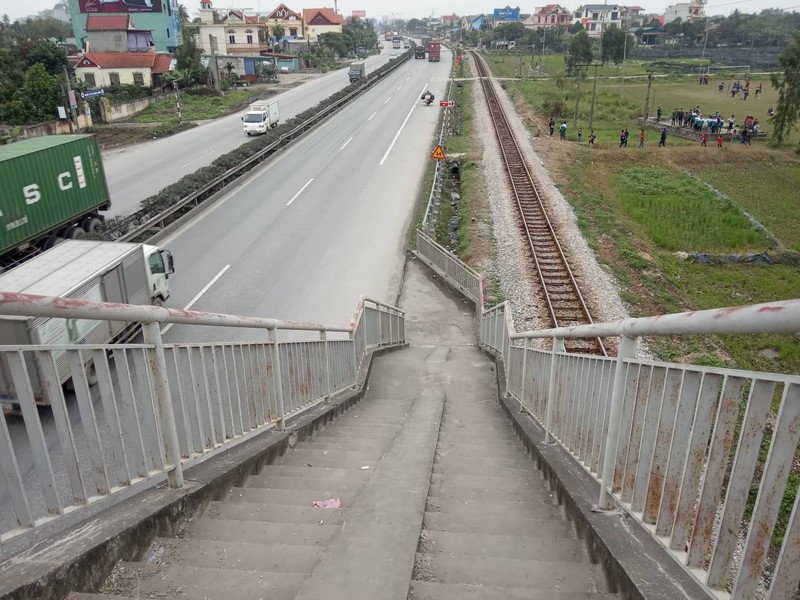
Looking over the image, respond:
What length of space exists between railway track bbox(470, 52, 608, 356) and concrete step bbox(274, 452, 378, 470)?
568cm

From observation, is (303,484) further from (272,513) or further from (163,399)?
(163,399)

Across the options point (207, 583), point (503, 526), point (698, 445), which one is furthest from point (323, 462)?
point (698, 445)

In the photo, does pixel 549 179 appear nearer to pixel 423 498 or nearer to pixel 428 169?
pixel 428 169

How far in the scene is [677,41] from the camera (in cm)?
14062

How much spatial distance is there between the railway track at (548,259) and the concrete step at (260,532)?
23.6ft

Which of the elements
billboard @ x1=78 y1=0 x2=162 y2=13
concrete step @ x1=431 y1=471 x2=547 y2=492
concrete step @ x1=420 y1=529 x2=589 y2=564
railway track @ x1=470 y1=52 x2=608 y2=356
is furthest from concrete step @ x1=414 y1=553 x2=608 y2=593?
billboard @ x1=78 y1=0 x2=162 y2=13

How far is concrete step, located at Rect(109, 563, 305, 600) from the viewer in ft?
8.93

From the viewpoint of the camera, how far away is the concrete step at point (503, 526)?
3.56 m

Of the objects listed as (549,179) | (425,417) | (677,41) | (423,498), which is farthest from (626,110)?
(677,41)

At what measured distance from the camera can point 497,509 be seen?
3.93 metres

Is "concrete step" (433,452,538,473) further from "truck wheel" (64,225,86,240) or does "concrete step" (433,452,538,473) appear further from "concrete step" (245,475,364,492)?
"truck wheel" (64,225,86,240)

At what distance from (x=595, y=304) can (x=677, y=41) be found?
14971 cm

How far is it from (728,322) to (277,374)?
377 cm

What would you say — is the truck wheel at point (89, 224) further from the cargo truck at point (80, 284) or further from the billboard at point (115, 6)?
the billboard at point (115, 6)
